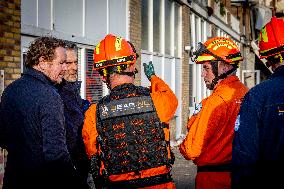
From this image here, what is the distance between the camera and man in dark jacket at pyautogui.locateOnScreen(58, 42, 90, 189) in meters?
3.71

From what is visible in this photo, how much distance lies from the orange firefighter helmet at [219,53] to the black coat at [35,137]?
1.64m

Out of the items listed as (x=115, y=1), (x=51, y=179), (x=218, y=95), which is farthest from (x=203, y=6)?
(x=51, y=179)

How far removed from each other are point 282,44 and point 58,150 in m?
1.79

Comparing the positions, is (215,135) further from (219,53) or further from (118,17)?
(118,17)

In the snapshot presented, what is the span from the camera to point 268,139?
226cm

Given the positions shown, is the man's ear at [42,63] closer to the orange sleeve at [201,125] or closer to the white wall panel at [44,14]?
the orange sleeve at [201,125]

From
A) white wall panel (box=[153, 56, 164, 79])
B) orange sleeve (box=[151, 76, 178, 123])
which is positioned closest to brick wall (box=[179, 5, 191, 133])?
white wall panel (box=[153, 56, 164, 79])

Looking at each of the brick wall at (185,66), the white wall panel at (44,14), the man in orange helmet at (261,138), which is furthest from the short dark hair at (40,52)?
the brick wall at (185,66)

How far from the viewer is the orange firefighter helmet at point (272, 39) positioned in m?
2.57

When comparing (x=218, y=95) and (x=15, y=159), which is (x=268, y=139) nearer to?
(x=218, y=95)

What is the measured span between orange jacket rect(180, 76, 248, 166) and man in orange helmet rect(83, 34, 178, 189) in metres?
0.30

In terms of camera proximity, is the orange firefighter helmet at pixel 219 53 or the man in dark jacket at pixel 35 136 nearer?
the man in dark jacket at pixel 35 136

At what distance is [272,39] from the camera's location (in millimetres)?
2623

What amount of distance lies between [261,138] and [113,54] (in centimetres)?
152
